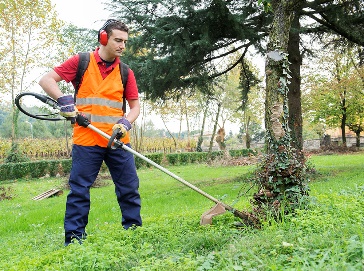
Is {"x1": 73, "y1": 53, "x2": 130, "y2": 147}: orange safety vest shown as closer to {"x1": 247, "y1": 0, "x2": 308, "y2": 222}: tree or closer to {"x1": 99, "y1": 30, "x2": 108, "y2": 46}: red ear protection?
{"x1": 99, "y1": 30, "x2": 108, "y2": 46}: red ear protection

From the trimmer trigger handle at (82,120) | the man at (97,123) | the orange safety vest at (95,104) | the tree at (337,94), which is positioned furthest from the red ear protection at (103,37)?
the tree at (337,94)

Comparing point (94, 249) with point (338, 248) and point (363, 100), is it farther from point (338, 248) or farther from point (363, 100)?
point (363, 100)

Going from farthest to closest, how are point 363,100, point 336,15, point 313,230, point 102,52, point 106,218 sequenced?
point 363,100, point 336,15, point 106,218, point 102,52, point 313,230

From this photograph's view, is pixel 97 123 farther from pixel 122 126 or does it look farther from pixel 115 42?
pixel 115 42

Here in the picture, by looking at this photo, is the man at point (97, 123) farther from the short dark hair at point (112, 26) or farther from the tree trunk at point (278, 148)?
the tree trunk at point (278, 148)

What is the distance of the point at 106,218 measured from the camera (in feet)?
21.5

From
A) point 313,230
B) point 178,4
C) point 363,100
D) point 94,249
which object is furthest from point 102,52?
point 363,100

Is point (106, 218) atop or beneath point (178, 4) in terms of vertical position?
beneath

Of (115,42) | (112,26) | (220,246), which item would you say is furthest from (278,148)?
(112,26)

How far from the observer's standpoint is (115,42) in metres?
3.90

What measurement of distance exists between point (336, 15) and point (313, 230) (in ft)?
25.6

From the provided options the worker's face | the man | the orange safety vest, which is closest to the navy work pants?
the man

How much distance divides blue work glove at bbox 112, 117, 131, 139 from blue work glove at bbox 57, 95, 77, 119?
16.6 inches

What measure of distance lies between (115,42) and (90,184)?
4.86 feet
